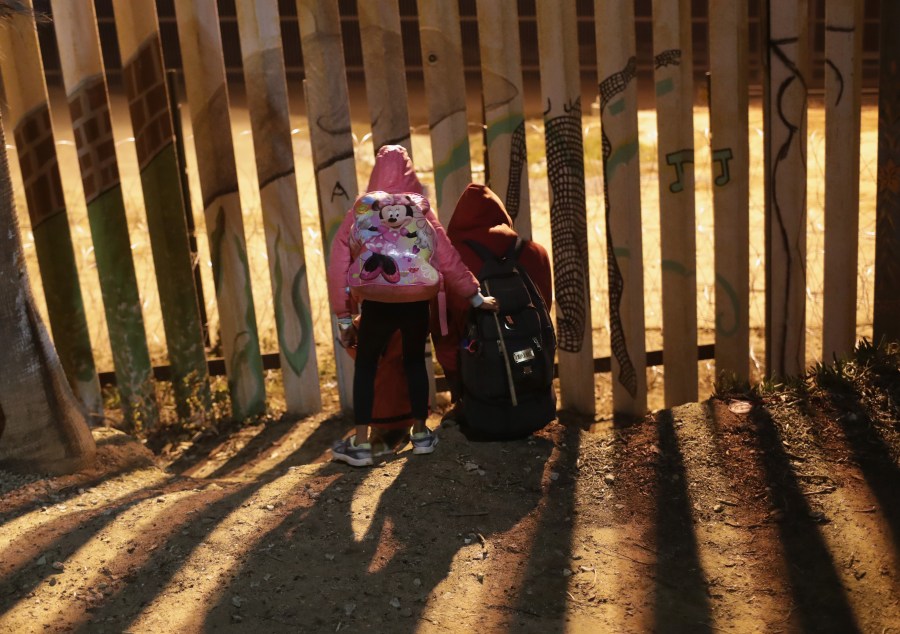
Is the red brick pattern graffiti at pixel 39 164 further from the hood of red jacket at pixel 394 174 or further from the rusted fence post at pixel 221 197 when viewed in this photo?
the hood of red jacket at pixel 394 174

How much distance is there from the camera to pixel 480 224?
426cm

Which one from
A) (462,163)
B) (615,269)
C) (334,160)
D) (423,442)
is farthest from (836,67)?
(423,442)

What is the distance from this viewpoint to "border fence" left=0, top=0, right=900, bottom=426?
4797mm

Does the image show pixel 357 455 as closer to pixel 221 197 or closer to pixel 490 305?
pixel 490 305

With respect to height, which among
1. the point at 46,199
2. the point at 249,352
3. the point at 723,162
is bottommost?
the point at 249,352

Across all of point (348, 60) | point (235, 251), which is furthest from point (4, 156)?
point (348, 60)

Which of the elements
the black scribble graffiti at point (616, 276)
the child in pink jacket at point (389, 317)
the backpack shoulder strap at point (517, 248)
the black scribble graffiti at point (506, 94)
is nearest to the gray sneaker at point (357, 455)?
the child in pink jacket at point (389, 317)

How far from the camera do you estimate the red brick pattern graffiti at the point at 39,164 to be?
488 cm

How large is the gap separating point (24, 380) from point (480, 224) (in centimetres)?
204

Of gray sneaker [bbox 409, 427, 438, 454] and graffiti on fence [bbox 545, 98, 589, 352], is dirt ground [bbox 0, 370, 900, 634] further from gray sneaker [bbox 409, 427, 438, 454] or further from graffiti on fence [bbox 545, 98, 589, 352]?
graffiti on fence [bbox 545, 98, 589, 352]

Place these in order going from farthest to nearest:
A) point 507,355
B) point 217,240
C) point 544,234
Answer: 1. point 544,234
2. point 217,240
3. point 507,355

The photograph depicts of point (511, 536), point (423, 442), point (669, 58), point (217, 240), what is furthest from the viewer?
point (217, 240)

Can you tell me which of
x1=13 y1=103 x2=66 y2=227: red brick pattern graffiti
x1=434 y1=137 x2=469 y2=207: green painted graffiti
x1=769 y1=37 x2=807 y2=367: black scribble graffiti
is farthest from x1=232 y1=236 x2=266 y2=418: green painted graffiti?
x1=769 y1=37 x2=807 y2=367: black scribble graffiti

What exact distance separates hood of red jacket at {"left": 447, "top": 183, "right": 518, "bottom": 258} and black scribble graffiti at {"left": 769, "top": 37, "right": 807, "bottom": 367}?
1.67m
